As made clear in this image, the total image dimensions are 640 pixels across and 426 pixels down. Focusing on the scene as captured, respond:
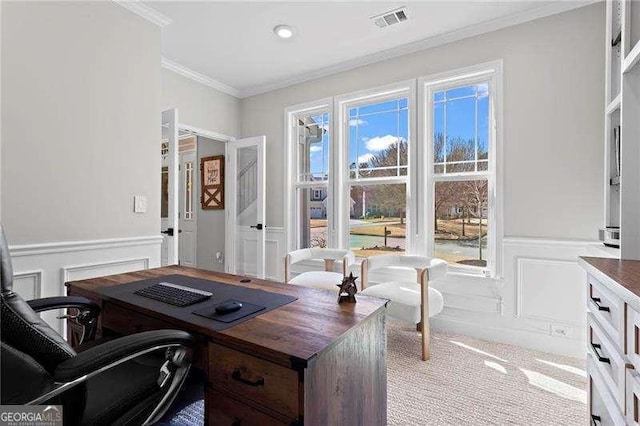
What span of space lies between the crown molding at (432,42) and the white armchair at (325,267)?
2.15 metres

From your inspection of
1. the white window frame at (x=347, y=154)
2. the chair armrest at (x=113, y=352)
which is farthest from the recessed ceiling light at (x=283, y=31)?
the chair armrest at (x=113, y=352)

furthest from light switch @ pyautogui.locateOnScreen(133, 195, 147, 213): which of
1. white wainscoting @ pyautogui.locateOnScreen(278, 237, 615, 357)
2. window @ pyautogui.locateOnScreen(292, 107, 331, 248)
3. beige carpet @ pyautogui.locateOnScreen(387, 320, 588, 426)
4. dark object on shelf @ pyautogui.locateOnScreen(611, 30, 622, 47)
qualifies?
dark object on shelf @ pyautogui.locateOnScreen(611, 30, 622, 47)

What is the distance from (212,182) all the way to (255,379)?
14.2ft

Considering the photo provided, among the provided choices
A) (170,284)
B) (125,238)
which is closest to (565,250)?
(170,284)

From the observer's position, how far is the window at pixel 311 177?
13.0ft

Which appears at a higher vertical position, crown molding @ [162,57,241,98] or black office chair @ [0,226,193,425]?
crown molding @ [162,57,241,98]

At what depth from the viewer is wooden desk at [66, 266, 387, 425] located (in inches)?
35.7

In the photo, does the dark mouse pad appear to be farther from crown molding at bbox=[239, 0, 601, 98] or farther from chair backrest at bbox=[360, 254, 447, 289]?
crown molding at bbox=[239, 0, 601, 98]

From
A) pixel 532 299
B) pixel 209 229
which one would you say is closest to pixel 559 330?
pixel 532 299

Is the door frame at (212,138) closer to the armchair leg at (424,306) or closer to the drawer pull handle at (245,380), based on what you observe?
the armchair leg at (424,306)

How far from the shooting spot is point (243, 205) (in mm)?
4332

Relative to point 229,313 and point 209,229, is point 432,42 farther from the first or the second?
point 209,229

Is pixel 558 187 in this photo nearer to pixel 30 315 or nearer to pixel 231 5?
pixel 231 5

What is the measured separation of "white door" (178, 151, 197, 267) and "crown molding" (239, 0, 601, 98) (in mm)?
1978
